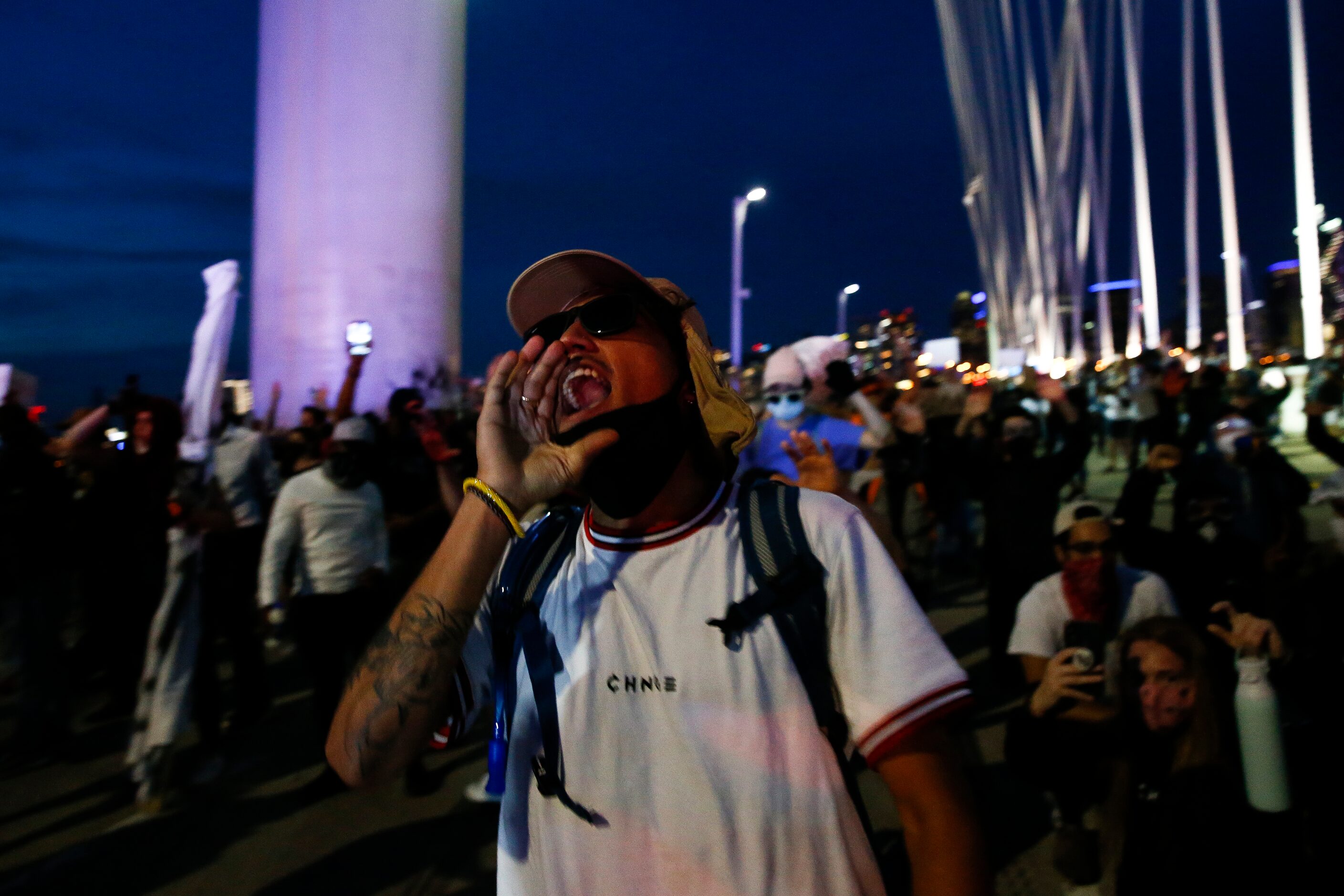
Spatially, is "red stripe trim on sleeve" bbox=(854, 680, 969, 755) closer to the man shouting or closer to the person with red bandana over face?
the man shouting

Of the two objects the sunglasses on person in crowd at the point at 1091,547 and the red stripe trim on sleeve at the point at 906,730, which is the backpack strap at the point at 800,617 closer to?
the red stripe trim on sleeve at the point at 906,730

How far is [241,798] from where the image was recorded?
4934mm

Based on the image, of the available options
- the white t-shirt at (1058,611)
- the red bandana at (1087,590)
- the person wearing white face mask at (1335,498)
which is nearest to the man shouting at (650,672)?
the white t-shirt at (1058,611)

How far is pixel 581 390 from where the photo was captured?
151cm

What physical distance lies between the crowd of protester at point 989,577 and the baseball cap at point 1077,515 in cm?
2

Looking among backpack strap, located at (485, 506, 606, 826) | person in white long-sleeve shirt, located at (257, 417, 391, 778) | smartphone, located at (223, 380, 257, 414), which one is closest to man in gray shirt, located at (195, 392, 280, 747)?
person in white long-sleeve shirt, located at (257, 417, 391, 778)

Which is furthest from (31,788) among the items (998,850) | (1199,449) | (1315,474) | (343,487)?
(1315,474)

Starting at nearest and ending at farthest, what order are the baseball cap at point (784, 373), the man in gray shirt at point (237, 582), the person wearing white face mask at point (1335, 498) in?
the person wearing white face mask at point (1335, 498) < the man in gray shirt at point (237, 582) < the baseball cap at point (784, 373)

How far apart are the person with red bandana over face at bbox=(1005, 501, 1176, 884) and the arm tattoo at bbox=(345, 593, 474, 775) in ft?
7.56

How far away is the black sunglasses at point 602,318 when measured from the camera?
156cm

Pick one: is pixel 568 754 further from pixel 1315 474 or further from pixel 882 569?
pixel 1315 474

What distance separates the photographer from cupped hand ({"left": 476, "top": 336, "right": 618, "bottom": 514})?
1.45 meters

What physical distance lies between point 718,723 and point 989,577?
5.64 metres

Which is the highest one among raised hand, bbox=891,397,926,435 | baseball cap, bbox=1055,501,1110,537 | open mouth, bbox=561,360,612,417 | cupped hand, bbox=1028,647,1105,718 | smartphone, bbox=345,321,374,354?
smartphone, bbox=345,321,374,354
